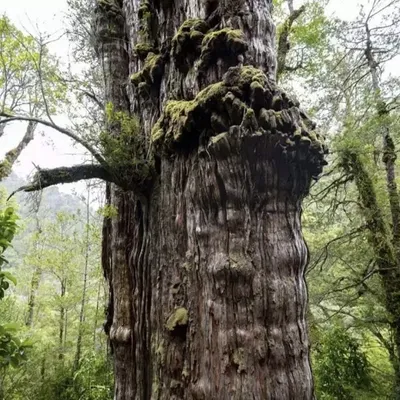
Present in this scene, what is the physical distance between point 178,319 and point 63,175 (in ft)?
4.76

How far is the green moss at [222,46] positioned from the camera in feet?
7.76

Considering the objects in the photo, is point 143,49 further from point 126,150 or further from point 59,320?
point 59,320

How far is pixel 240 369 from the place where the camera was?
1.91m

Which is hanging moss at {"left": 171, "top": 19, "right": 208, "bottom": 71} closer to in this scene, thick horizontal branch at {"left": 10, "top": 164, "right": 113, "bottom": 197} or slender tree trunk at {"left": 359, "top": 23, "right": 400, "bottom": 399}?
thick horizontal branch at {"left": 10, "top": 164, "right": 113, "bottom": 197}

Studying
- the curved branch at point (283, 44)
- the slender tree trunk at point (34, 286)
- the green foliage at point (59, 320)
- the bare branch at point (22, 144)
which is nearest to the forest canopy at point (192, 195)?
the curved branch at point (283, 44)

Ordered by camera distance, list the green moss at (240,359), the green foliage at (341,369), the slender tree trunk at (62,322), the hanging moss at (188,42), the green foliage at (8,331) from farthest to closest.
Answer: the slender tree trunk at (62,322), the green foliage at (341,369), the hanging moss at (188,42), the green foliage at (8,331), the green moss at (240,359)

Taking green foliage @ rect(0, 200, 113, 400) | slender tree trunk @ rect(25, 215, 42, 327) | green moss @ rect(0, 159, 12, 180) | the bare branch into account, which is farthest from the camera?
slender tree trunk @ rect(25, 215, 42, 327)

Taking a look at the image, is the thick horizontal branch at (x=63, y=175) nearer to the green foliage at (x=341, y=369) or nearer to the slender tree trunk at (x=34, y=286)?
the green foliage at (x=341, y=369)

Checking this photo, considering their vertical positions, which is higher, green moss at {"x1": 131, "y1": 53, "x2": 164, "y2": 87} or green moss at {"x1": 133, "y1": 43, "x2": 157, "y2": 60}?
green moss at {"x1": 133, "y1": 43, "x2": 157, "y2": 60}

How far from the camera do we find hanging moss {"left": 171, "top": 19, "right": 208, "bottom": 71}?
2.52 meters

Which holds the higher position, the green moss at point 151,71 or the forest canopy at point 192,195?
the green moss at point 151,71

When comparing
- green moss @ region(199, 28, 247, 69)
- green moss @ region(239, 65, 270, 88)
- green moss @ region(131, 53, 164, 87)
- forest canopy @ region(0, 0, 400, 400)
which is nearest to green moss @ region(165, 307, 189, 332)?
forest canopy @ region(0, 0, 400, 400)

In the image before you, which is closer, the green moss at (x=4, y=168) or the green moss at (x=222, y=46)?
the green moss at (x=222, y=46)

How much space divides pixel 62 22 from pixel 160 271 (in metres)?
4.28
